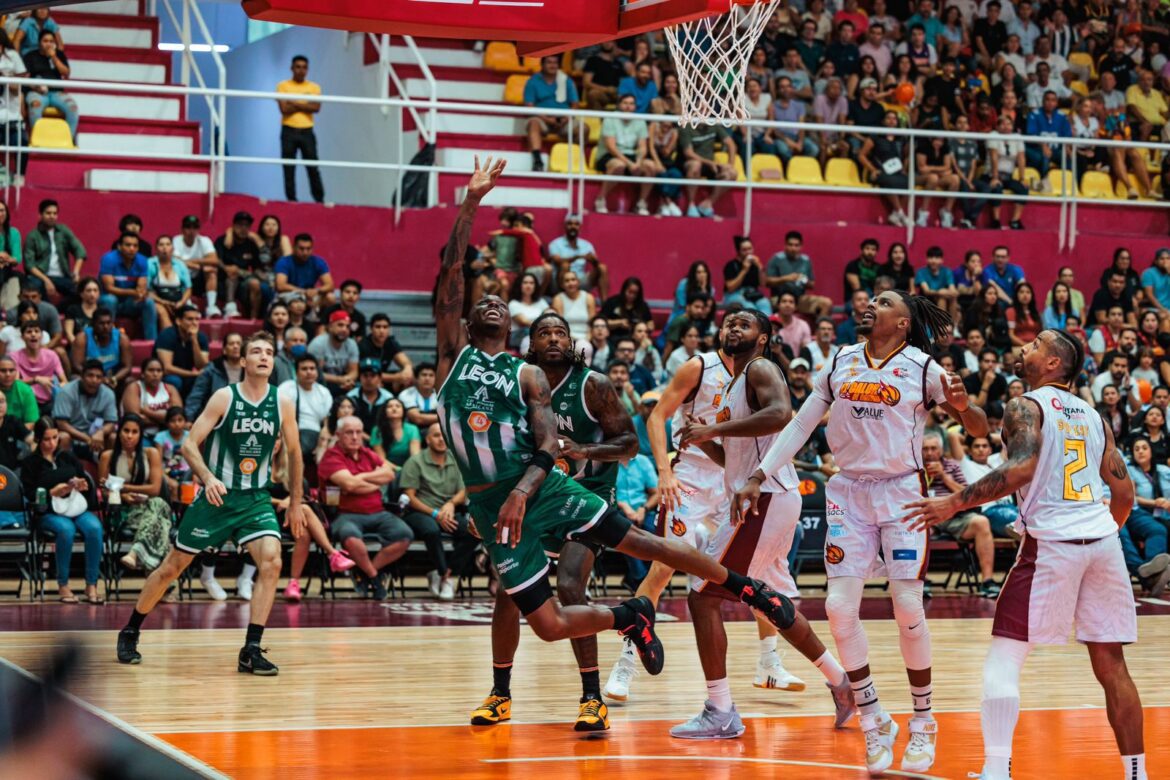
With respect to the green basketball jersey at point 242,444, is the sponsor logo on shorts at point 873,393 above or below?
above

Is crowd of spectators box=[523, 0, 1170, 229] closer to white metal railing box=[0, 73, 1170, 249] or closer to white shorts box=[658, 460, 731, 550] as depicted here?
white metal railing box=[0, 73, 1170, 249]

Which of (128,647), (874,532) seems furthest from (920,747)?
(128,647)

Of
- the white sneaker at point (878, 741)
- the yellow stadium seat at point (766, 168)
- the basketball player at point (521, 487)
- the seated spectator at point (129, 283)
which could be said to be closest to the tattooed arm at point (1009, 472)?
the white sneaker at point (878, 741)

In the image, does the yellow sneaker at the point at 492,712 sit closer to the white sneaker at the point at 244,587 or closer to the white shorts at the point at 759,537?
the white shorts at the point at 759,537

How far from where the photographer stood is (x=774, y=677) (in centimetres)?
827

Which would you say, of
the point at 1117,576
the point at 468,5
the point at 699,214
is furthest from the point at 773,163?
the point at 1117,576

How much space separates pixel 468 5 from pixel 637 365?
830cm

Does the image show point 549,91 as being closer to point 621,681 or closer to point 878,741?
point 621,681

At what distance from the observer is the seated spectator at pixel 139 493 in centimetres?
1248

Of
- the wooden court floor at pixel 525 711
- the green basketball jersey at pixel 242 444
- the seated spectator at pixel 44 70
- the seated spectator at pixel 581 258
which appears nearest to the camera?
the wooden court floor at pixel 525 711

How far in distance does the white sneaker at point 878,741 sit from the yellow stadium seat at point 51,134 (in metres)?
13.5

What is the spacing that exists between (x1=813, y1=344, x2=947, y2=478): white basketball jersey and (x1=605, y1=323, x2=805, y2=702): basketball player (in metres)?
1.22

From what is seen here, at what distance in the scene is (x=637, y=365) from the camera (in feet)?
51.6

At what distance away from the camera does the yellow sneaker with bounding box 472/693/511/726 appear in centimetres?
704
